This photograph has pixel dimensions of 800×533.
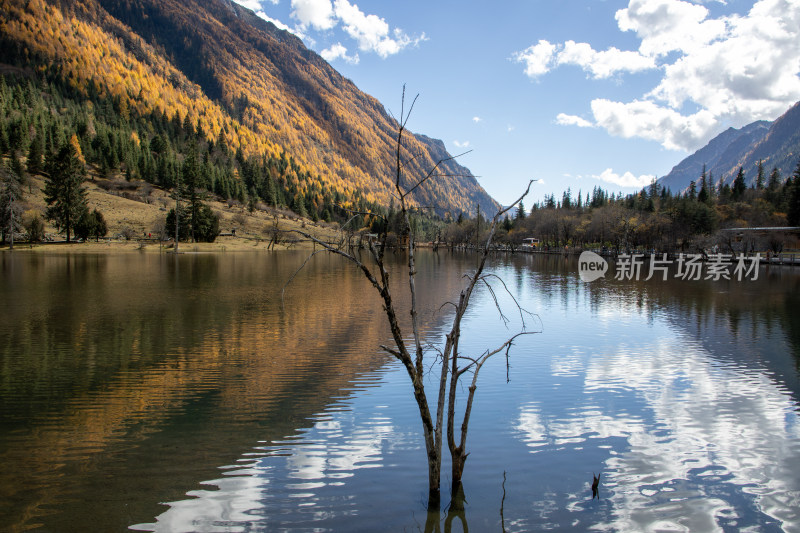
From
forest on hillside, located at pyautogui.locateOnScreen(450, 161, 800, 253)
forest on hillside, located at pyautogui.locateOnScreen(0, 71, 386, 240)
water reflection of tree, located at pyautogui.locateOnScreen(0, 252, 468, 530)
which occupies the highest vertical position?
forest on hillside, located at pyautogui.locateOnScreen(0, 71, 386, 240)

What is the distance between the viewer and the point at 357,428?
31.7ft

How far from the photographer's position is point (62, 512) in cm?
633

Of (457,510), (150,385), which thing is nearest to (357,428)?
(457,510)

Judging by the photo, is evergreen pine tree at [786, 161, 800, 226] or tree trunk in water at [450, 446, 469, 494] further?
evergreen pine tree at [786, 161, 800, 226]

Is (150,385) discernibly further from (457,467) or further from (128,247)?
(128,247)

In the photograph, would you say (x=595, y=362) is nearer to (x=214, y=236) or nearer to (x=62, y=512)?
(x=62, y=512)

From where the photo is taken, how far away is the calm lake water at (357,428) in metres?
6.68

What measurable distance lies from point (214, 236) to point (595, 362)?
96898 mm

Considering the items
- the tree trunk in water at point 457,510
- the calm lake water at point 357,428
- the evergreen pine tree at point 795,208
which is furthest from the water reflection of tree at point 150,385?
the evergreen pine tree at point 795,208

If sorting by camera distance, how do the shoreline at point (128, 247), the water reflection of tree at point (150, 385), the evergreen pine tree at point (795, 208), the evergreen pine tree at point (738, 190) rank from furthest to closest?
1. the evergreen pine tree at point (738, 190)
2. the evergreen pine tree at point (795, 208)
3. the shoreline at point (128, 247)
4. the water reflection of tree at point (150, 385)

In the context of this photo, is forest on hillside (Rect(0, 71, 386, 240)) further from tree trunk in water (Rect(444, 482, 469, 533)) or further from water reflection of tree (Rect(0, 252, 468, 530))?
tree trunk in water (Rect(444, 482, 469, 533))

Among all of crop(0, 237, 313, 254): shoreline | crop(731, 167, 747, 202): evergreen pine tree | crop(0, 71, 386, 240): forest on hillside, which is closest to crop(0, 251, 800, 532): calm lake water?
crop(0, 237, 313, 254): shoreline

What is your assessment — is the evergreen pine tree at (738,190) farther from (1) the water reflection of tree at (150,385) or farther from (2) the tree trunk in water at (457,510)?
(2) the tree trunk in water at (457,510)

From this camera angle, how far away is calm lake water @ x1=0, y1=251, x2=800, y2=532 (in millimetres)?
6680
